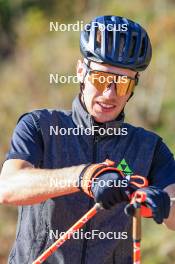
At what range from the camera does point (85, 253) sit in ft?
13.2

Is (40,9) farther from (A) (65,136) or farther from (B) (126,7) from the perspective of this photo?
(A) (65,136)

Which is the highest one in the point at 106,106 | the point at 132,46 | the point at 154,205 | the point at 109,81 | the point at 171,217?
the point at 132,46

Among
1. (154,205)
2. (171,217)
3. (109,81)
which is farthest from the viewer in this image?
(109,81)

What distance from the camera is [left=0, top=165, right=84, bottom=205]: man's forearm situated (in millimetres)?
3479

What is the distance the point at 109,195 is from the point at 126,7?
15.9 meters

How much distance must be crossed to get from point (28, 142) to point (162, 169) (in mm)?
798

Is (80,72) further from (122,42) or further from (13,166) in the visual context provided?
(13,166)

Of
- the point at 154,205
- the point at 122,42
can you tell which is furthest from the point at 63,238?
the point at 122,42

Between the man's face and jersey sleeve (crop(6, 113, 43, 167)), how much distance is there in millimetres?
359

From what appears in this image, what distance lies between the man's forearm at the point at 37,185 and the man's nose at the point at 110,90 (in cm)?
69

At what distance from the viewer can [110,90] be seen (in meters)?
4.16

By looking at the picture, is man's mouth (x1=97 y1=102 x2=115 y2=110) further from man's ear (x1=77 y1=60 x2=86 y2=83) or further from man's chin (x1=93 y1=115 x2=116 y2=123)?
man's ear (x1=77 y1=60 x2=86 y2=83)

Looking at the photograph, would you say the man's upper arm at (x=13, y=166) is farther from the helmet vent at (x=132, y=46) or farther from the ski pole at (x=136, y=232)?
the helmet vent at (x=132, y=46)

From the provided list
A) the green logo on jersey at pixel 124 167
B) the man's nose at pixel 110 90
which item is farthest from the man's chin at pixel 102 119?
the green logo on jersey at pixel 124 167
